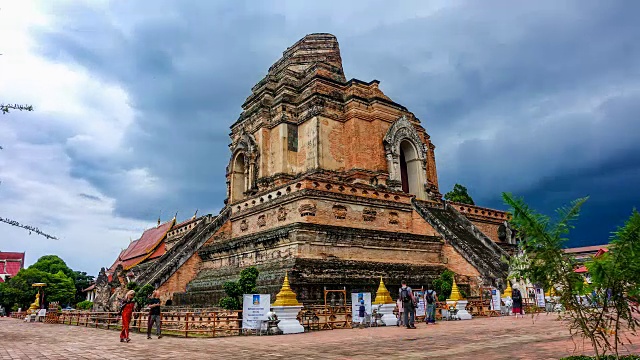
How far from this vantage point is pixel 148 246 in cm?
3734

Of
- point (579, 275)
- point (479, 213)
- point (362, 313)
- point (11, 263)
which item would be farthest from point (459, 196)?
point (11, 263)

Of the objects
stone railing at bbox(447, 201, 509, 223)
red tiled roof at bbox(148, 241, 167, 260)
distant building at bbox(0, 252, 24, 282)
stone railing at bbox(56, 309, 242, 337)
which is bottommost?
stone railing at bbox(56, 309, 242, 337)

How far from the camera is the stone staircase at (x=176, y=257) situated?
2061 cm

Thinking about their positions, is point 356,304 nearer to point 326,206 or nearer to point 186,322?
point 186,322

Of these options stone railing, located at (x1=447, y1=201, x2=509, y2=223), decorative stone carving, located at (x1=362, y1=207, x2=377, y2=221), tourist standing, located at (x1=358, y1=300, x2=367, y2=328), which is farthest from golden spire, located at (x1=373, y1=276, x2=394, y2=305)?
stone railing, located at (x1=447, y1=201, x2=509, y2=223)

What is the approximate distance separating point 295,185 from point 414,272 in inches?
245

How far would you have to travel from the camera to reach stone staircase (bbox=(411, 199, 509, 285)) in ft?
64.2

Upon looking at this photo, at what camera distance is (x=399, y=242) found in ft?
67.7

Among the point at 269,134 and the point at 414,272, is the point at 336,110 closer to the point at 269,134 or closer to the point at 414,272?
the point at 269,134

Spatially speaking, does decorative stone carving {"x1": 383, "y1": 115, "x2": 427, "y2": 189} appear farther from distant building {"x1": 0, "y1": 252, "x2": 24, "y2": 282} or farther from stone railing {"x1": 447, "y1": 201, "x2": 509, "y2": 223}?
distant building {"x1": 0, "y1": 252, "x2": 24, "y2": 282}

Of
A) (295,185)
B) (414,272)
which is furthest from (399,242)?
(295,185)

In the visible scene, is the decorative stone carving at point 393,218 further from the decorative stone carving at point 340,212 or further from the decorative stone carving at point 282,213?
the decorative stone carving at point 282,213

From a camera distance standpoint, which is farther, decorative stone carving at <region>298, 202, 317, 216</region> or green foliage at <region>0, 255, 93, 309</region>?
green foliage at <region>0, 255, 93, 309</region>

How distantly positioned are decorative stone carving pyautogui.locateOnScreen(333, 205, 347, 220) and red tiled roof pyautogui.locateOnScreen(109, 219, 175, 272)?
59.3ft
